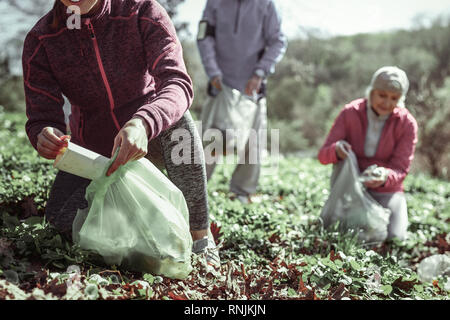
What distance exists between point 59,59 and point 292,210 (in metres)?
2.40

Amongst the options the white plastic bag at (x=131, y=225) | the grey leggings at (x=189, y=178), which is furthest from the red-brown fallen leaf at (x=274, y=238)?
the white plastic bag at (x=131, y=225)

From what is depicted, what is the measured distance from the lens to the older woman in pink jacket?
3166 mm

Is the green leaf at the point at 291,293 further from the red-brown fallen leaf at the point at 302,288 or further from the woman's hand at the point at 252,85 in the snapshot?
the woman's hand at the point at 252,85

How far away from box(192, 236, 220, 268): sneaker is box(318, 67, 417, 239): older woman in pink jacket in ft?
4.77

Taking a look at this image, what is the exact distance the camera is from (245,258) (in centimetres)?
236

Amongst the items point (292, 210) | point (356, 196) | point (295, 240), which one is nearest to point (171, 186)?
point (295, 240)

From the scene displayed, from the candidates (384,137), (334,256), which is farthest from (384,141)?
(334,256)

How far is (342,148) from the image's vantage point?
10.2ft

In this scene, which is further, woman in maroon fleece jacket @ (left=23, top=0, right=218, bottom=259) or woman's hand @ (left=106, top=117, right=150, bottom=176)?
woman in maroon fleece jacket @ (left=23, top=0, right=218, bottom=259)

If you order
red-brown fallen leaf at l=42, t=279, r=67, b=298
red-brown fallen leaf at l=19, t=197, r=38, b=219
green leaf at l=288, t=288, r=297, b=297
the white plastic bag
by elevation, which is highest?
the white plastic bag

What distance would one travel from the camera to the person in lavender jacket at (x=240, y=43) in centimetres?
375

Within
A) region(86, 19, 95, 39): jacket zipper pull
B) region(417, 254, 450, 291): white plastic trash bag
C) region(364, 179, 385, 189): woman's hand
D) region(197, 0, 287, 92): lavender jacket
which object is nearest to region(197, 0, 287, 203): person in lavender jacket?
region(197, 0, 287, 92): lavender jacket

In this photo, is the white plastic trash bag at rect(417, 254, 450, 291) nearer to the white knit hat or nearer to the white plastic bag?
the white knit hat
